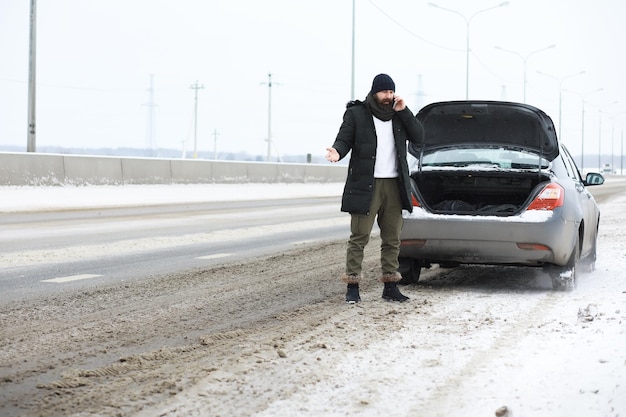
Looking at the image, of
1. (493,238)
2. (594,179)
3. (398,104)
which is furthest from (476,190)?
(398,104)

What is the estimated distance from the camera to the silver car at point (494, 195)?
26.2 ft

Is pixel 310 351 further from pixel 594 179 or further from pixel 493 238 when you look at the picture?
pixel 594 179

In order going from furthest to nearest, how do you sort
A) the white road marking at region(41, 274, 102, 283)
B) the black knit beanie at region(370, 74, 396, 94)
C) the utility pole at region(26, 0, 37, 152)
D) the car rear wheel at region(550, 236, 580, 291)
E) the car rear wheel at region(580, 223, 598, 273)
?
1. the utility pole at region(26, 0, 37, 152)
2. the car rear wheel at region(580, 223, 598, 273)
3. the white road marking at region(41, 274, 102, 283)
4. the car rear wheel at region(550, 236, 580, 291)
5. the black knit beanie at region(370, 74, 396, 94)

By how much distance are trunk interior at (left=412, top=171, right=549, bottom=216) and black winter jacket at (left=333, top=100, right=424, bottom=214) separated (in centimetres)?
112

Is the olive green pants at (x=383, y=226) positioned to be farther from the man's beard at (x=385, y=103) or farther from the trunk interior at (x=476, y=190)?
the trunk interior at (x=476, y=190)

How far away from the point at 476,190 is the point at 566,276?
1.40 metres

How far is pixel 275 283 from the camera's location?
28.4ft

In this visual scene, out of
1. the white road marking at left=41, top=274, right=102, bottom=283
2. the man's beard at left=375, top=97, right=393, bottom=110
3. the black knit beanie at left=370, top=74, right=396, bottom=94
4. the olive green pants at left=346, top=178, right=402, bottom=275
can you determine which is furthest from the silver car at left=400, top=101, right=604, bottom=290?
the white road marking at left=41, top=274, right=102, bottom=283

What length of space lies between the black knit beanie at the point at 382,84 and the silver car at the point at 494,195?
139 centimetres

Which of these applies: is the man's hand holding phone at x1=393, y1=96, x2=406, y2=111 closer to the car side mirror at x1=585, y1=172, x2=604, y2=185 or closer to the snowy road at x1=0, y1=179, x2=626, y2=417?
the snowy road at x1=0, y1=179, x2=626, y2=417

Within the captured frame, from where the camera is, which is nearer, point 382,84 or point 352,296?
point 382,84

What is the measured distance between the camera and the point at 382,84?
7172 mm

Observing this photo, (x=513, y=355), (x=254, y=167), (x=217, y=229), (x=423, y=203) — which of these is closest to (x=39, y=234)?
(x=217, y=229)

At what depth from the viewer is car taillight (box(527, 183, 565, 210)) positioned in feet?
26.3
